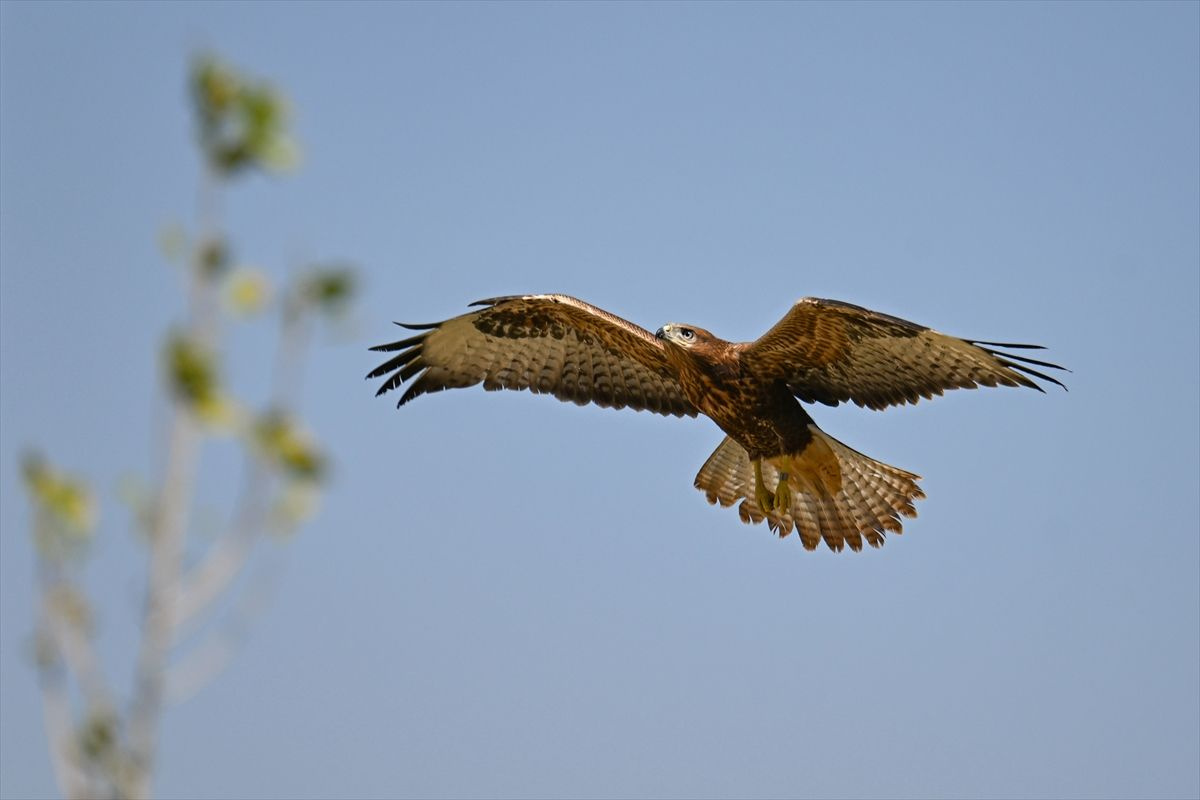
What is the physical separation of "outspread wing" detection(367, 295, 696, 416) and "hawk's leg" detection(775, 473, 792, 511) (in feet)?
2.73

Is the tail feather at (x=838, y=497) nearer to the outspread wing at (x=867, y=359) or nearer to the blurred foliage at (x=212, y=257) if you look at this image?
the outspread wing at (x=867, y=359)

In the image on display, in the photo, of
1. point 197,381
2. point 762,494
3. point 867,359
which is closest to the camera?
point 197,381

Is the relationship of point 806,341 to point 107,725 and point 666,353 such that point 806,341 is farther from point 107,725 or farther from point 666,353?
point 107,725

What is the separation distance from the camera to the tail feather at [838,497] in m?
10.1

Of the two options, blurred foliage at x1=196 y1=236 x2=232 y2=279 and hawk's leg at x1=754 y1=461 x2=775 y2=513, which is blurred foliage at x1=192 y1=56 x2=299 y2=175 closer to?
blurred foliage at x1=196 y1=236 x2=232 y2=279

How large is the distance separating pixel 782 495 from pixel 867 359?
126cm

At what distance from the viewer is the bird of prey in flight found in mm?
9195

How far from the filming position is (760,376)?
9.66m

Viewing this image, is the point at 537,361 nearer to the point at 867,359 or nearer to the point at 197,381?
the point at 867,359

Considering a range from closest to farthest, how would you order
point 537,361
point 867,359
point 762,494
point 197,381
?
point 197,381
point 867,359
point 762,494
point 537,361

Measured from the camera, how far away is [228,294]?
2.12 meters

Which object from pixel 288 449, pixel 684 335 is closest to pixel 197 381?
pixel 288 449

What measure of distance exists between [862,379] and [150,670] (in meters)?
7.93

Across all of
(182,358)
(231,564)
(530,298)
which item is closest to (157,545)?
(231,564)
